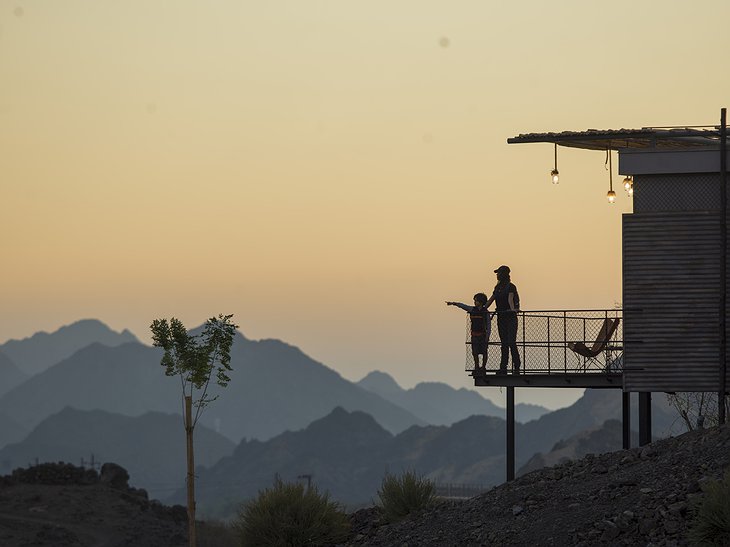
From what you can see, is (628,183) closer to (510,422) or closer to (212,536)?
(510,422)

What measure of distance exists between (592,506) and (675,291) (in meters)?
6.85

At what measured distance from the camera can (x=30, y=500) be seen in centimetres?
6944

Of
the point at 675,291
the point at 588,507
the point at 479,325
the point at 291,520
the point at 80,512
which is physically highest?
the point at 675,291

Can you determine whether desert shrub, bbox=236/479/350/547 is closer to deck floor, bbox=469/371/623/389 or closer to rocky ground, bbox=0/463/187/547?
deck floor, bbox=469/371/623/389

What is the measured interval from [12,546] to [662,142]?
132 feet

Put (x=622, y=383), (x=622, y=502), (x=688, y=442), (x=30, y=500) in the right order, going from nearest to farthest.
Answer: (x=622, y=502) → (x=688, y=442) → (x=622, y=383) → (x=30, y=500)

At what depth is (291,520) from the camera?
26.4 metres

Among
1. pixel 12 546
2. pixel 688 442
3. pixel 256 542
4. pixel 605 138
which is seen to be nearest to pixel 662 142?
pixel 605 138

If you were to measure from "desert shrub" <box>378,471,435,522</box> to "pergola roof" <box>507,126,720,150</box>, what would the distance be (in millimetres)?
7627

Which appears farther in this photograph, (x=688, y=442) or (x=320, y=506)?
(x=320, y=506)

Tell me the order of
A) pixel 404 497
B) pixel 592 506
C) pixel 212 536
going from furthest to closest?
pixel 212 536
pixel 404 497
pixel 592 506

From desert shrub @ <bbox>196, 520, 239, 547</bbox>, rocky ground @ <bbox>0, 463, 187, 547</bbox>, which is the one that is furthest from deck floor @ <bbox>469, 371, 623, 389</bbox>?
desert shrub @ <bbox>196, 520, 239, 547</bbox>

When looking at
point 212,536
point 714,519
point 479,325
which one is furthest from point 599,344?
point 212,536

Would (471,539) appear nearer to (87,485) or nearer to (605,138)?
(605,138)
